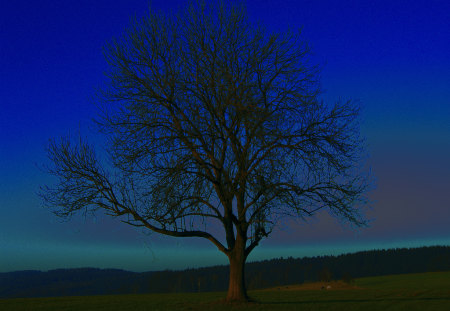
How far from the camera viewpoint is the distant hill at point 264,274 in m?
115

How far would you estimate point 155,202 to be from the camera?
→ 1666 centimetres

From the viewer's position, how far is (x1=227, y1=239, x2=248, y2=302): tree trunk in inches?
741

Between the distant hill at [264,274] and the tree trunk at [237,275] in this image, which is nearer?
the tree trunk at [237,275]

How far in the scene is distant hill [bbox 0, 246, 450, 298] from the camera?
11544 centimetres

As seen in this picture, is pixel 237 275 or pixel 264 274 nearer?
pixel 237 275

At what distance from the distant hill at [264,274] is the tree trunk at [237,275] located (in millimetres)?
93995

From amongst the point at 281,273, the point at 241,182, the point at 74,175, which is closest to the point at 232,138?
the point at 241,182

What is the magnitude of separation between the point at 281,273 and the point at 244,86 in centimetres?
11297

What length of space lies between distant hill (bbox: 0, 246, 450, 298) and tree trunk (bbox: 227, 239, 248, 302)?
93995 mm

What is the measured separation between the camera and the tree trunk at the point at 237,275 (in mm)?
18812

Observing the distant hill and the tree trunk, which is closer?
the tree trunk

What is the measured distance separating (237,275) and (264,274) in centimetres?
10972

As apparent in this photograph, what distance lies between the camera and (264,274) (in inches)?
4875

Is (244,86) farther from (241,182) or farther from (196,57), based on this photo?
(241,182)
